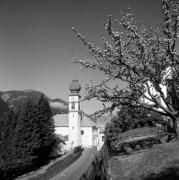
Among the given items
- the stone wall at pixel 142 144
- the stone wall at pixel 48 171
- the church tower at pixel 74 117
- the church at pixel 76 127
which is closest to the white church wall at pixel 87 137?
the church at pixel 76 127

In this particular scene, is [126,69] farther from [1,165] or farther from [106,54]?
[1,165]

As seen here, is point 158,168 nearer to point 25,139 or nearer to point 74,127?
point 25,139

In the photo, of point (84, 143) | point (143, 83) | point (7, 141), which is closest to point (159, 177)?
point (143, 83)

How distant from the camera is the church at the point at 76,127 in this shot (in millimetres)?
80406

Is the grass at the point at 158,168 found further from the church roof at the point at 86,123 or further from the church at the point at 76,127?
the church roof at the point at 86,123

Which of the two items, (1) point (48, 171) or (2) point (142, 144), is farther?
(1) point (48, 171)

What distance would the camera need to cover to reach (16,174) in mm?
40688

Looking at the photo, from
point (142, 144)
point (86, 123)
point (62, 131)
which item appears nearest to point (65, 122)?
point (62, 131)

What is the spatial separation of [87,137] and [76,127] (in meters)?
8.36

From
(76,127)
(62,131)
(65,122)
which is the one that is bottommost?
(62,131)

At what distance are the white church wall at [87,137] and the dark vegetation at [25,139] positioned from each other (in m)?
33.4

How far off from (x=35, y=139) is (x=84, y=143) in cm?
4288

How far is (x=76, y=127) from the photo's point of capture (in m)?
81.1

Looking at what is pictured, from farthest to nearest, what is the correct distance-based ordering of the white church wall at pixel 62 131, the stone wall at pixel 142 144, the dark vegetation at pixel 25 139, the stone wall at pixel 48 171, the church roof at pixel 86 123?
the church roof at pixel 86 123 → the white church wall at pixel 62 131 → the dark vegetation at pixel 25 139 → the stone wall at pixel 48 171 → the stone wall at pixel 142 144
